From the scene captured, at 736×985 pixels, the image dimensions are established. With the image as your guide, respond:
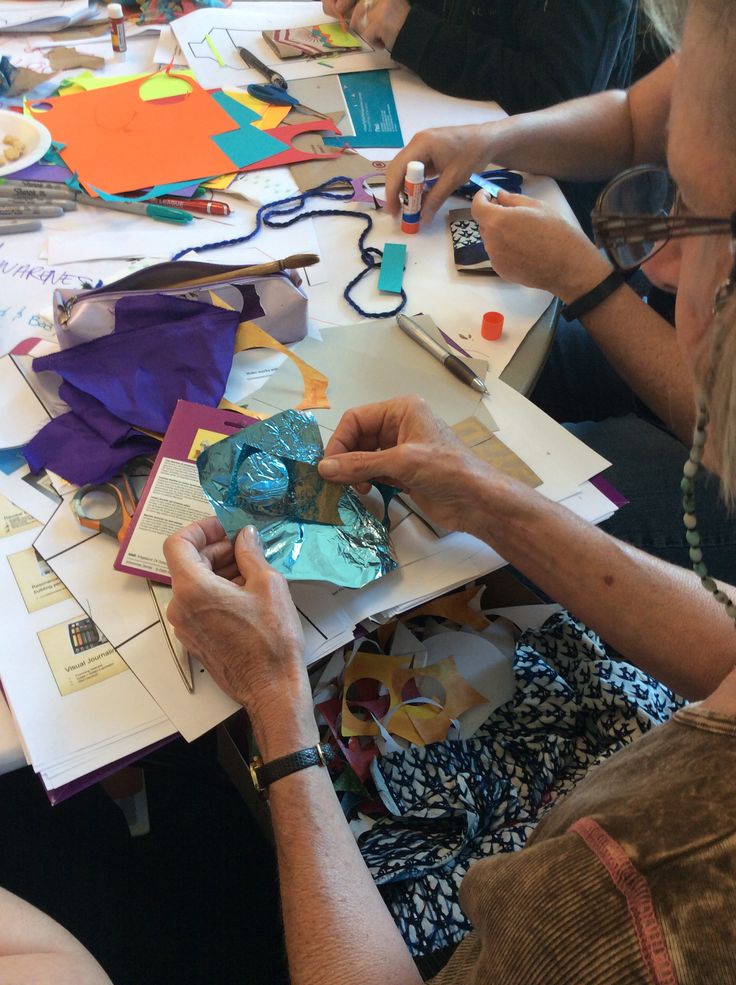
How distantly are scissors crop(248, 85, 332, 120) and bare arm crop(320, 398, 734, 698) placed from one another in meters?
0.82

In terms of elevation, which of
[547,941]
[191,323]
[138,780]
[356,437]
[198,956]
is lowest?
[198,956]

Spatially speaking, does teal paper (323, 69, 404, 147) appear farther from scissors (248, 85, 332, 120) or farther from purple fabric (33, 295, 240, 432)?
purple fabric (33, 295, 240, 432)

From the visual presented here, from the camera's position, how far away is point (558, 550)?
0.91 metres

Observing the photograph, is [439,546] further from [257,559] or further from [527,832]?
[527,832]

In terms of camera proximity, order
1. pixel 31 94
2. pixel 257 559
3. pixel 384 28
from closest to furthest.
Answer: pixel 257 559 < pixel 31 94 < pixel 384 28

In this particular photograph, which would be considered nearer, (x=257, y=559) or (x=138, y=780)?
(x=257, y=559)

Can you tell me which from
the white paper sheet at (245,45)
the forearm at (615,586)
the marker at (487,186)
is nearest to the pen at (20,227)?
the white paper sheet at (245,45)

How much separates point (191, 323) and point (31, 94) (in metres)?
Result: 0.79

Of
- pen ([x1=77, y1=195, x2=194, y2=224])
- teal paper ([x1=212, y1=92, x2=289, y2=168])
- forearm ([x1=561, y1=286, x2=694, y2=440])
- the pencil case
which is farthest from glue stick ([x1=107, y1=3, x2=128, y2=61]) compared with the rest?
forearm ([x1=561, y1=286, x2=694, y2=440])

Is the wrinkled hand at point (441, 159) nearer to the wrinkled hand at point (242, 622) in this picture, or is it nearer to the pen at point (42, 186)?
the pen at point (42, 186)

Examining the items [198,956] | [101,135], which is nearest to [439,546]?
[198,956]

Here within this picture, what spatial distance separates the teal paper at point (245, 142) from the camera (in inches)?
52.5

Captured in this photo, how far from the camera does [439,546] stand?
91cm

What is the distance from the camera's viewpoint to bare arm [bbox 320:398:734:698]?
0.88 m
